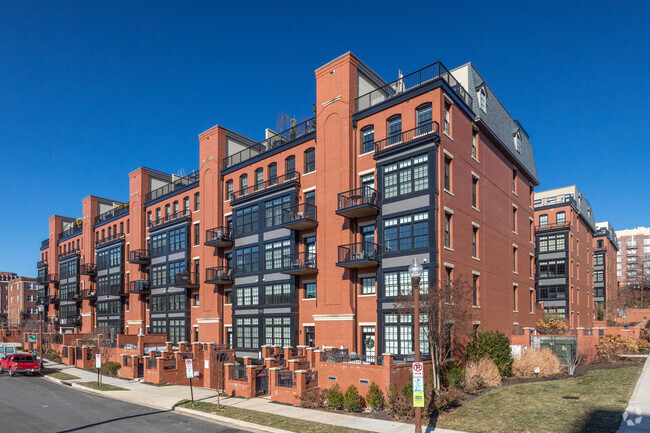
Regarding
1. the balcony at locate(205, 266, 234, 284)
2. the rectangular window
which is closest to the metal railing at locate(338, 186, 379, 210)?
the rectangular window

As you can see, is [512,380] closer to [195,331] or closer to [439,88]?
[439,88]

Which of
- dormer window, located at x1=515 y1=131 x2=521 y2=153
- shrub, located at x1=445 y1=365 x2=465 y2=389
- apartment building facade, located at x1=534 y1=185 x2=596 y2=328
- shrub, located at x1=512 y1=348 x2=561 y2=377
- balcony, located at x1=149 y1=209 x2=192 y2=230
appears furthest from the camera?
apartment building facade, located at x1=534 y1=185 x2=596 y2=328

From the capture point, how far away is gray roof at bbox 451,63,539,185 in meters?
32.9

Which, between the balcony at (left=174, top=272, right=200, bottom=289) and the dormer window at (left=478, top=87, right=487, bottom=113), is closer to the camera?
the dormer window at (left=478, top=87, right=487, bottom=113)

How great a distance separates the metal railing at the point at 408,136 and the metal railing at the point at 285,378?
14.2m

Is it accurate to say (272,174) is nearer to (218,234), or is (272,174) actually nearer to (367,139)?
(218,234)

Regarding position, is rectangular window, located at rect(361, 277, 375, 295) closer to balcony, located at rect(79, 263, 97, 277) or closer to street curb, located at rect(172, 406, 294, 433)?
street curb, located at rect(172, 406, 294, 433)

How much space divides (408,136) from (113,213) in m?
47.4

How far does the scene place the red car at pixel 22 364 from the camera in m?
38.6

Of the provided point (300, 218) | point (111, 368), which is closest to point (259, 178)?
point (300, 218)

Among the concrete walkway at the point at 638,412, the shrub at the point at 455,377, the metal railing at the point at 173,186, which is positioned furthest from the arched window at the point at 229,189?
the concrete walkway at the point at 638,412

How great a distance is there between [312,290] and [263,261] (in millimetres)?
5555

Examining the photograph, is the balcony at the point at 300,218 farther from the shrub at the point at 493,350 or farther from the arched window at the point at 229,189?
the shrub at the point at 493,350

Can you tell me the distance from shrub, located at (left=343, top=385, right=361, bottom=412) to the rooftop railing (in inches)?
1778
